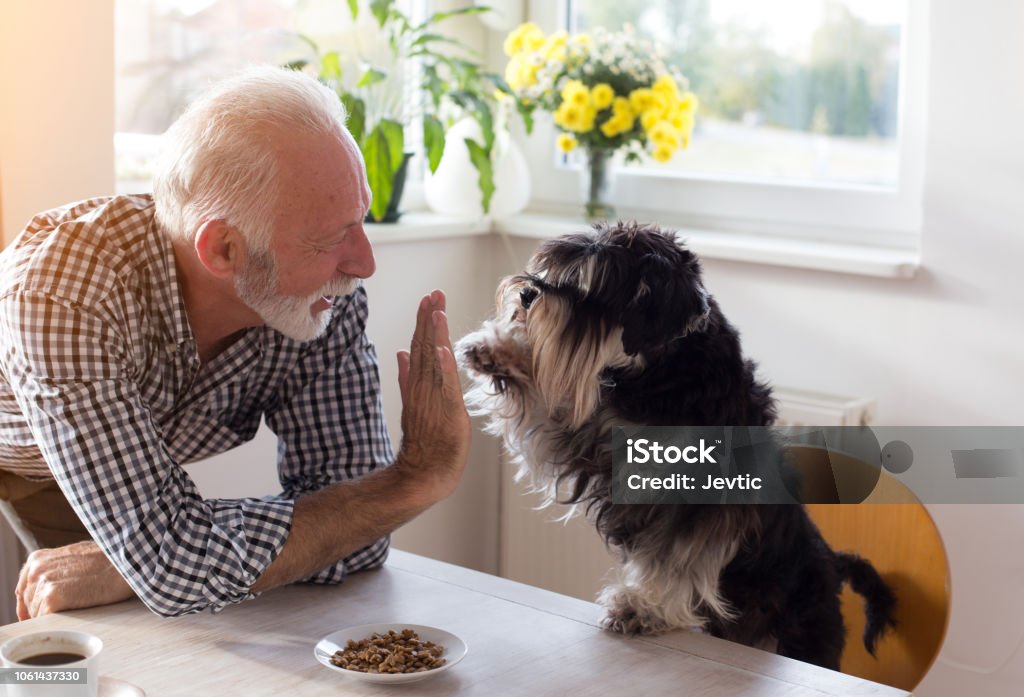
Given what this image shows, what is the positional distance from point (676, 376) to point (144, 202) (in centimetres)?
88

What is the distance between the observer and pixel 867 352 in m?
2.58

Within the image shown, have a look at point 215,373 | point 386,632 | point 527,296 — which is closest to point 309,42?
point 215,373

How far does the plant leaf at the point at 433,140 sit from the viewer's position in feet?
9.12

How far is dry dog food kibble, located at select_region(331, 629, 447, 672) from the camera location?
1.33 m

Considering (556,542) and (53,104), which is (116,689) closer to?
(53,104)

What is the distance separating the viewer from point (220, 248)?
1.67 m

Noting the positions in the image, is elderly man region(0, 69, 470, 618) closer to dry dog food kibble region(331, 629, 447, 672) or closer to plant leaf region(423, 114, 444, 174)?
dry dog food kibble region(331, 629, 447, 672)

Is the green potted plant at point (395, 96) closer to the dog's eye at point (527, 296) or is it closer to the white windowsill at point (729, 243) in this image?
the white windowsill at point (729, 243)

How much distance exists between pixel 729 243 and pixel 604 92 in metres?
0.49

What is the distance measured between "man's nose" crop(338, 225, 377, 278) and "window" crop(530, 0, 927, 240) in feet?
4.82

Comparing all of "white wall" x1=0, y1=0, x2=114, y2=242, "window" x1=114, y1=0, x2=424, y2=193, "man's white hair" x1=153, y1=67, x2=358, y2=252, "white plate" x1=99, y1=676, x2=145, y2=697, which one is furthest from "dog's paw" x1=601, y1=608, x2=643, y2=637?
"window" x1=114, y1=0, x2=424, y2=193

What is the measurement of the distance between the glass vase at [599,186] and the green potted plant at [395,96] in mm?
270

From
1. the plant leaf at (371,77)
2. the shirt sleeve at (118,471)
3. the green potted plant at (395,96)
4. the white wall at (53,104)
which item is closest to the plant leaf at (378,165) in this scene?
the green potted plant at (395,96)

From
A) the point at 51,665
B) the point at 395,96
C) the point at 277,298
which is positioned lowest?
the point at 51,665
